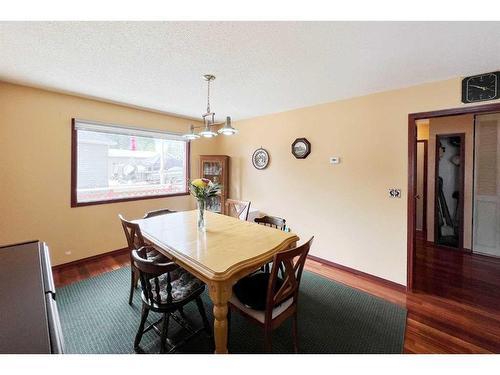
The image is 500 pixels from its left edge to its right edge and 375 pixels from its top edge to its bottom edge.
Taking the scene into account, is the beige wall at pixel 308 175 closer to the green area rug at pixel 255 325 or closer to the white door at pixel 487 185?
the green area rug at pixel 255 325

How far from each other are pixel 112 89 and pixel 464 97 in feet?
12.4

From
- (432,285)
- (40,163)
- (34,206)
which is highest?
(40,163)

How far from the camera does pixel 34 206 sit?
2682mm

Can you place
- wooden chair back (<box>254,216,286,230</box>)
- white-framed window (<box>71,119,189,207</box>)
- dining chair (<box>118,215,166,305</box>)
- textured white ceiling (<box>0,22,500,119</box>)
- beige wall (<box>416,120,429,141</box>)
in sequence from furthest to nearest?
beige wall (<box>416,120,429,141</box>) → white-framed window (<box>71,119,189,207</box>) → wooden chair back (<box>254,216,286,230</box>) → dining chair (<box>118,215,166,305</box>) → textured white ceiling (<box>0,22,500,119</box>)

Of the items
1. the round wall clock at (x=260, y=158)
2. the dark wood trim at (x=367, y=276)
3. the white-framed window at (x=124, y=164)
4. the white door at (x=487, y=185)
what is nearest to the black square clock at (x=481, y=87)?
the white door at (x=487, y=185)

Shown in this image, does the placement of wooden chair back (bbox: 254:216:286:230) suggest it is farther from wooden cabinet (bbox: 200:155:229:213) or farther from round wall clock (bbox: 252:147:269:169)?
wooden cabinet (bbox: 200:155:229:213)

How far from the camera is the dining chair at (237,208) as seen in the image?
2.81 m

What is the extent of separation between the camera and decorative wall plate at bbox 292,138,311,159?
3.23 m

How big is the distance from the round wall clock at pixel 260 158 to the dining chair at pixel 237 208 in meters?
0.80

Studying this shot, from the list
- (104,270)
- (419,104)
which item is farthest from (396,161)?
(104,270)

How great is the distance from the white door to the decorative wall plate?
272 centimetres

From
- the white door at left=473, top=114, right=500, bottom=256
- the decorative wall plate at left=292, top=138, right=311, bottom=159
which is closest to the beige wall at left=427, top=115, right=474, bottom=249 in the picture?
the white door at left=473, top=114, right=500, bottom=256

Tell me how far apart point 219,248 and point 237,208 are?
1.77 metres
